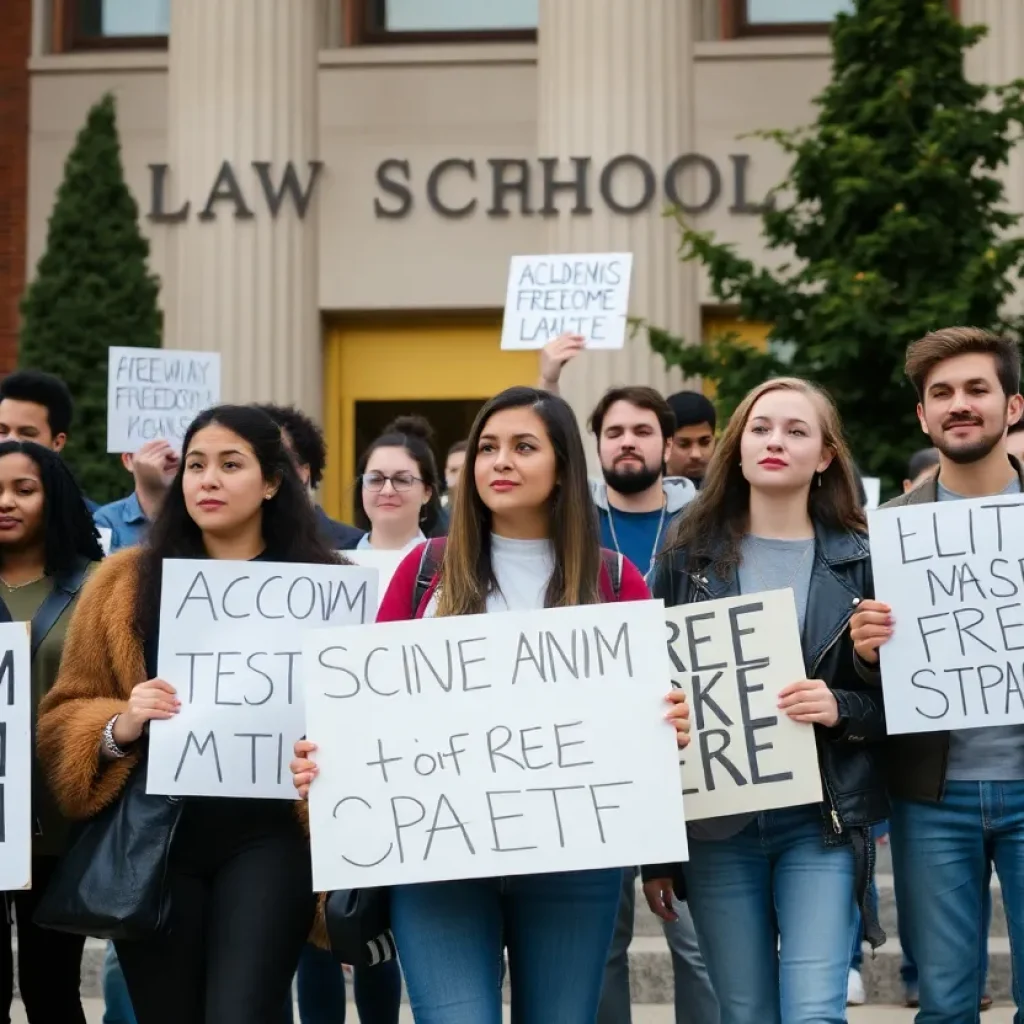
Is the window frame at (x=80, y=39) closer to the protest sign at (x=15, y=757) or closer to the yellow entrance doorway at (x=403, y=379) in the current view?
the yellow entrance doorway at (x=403, y=379)

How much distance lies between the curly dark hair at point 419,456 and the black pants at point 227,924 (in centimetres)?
238

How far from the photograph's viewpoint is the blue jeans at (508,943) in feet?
13.1

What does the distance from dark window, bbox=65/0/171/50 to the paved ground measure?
350 inches

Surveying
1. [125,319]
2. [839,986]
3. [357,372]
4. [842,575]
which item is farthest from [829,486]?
[357,372]

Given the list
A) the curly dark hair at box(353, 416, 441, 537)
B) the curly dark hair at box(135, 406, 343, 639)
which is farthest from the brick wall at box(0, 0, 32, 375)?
the curly dark hair at box(135, 406, 343, 639)

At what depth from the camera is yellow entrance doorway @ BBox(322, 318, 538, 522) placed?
13.7m

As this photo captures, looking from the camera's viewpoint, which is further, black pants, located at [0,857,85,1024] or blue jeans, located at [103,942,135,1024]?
blue jeans, located at [103,942,135,1024]

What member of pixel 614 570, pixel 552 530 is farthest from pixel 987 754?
pixel 552 530

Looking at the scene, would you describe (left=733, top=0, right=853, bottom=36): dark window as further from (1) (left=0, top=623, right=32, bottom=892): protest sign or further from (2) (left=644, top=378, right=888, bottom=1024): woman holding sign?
(1) (left=0, top=623, right=32, bottom=892): protest sign

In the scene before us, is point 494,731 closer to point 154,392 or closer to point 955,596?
point 955,596

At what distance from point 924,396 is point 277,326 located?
8806mm

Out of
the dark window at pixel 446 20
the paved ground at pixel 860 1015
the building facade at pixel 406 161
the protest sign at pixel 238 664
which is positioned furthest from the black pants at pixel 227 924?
the dark window at pixel 446 20

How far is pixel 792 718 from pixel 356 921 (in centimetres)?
105

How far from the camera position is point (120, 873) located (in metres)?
4.20
